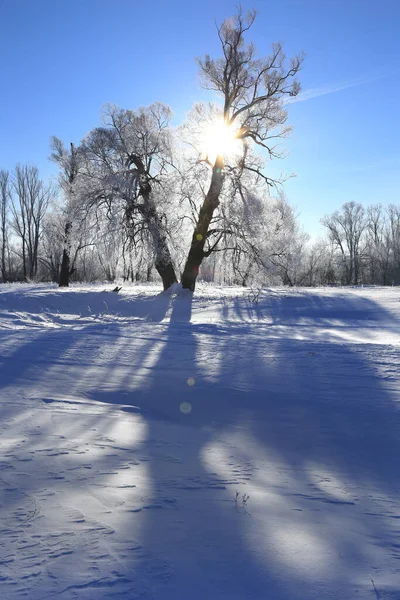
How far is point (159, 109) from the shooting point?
17.8m

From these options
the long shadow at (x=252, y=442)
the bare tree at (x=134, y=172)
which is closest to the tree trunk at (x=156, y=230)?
the bare tree at (x=134, y=172)

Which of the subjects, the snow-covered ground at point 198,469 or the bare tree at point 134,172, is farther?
the bare tree at point 134,172

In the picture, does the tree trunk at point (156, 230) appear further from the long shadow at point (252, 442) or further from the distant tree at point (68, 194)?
the long shadow at point (252, 442)

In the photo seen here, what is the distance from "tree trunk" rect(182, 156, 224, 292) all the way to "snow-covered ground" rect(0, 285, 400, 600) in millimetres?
10466

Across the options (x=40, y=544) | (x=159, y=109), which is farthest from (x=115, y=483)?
(x=159, y=109)

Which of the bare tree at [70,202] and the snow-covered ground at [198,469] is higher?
the bare tree at [70,202]

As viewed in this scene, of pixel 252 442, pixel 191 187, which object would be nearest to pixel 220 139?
pixel 191 187

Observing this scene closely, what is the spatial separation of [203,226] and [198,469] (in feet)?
47.3

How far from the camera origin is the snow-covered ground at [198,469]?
1963 mm

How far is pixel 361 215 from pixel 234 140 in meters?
54.2

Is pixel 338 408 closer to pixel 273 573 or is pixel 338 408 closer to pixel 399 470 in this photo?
pixel 399 470

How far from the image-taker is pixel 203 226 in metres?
16.9

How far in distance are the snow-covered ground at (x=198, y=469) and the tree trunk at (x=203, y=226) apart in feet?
34.3

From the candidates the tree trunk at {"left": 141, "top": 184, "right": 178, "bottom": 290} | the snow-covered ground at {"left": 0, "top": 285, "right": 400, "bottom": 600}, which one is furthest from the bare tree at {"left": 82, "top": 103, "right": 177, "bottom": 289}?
the snow-covered ground at {"left": 0, "top": 285, "right": 400, "bottom": 600}
